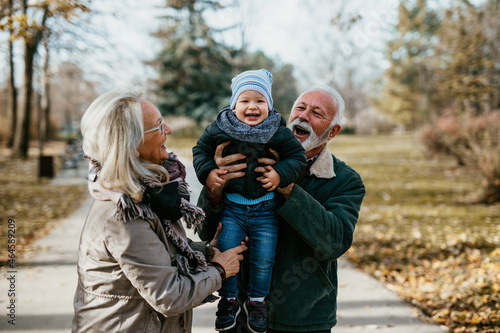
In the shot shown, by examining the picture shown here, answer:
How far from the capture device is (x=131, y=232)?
1.57 m

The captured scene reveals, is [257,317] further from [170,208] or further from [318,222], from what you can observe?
[170,208]

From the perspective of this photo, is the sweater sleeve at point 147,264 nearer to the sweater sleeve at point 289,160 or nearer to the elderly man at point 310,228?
the elderly man at point 310,228

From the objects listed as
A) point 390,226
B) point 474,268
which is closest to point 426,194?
point 390,226

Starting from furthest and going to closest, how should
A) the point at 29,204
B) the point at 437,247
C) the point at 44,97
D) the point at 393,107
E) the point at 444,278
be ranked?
1. the point at 393,107
2. the point at 44,97
3. the point at 29,204
4. the point at 437,247
5. the point at 444,278

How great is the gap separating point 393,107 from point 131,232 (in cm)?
3687

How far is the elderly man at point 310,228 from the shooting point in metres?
1.96

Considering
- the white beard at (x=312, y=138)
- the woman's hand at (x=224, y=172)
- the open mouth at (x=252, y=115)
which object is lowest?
the woman's hand at (x=224, y=172)

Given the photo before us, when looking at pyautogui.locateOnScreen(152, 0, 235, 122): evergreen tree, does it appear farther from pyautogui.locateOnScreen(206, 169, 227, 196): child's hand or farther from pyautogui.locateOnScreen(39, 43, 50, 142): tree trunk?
pyautogui.locateOnScreen(206, 169, 227, 196): child's hand

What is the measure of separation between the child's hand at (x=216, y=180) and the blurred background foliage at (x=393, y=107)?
10.3 ft

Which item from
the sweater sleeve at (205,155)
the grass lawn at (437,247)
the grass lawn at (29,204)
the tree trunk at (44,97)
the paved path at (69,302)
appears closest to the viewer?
the sweater sleeve at (205,155)

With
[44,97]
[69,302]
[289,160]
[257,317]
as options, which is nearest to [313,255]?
[257,317]

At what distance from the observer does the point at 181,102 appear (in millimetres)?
23922

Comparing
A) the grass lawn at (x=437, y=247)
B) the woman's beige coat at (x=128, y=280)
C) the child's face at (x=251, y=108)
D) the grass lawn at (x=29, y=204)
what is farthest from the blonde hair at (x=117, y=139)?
the grass lawn at (x=29, y=204)

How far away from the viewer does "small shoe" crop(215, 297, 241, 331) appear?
6.69 ft
